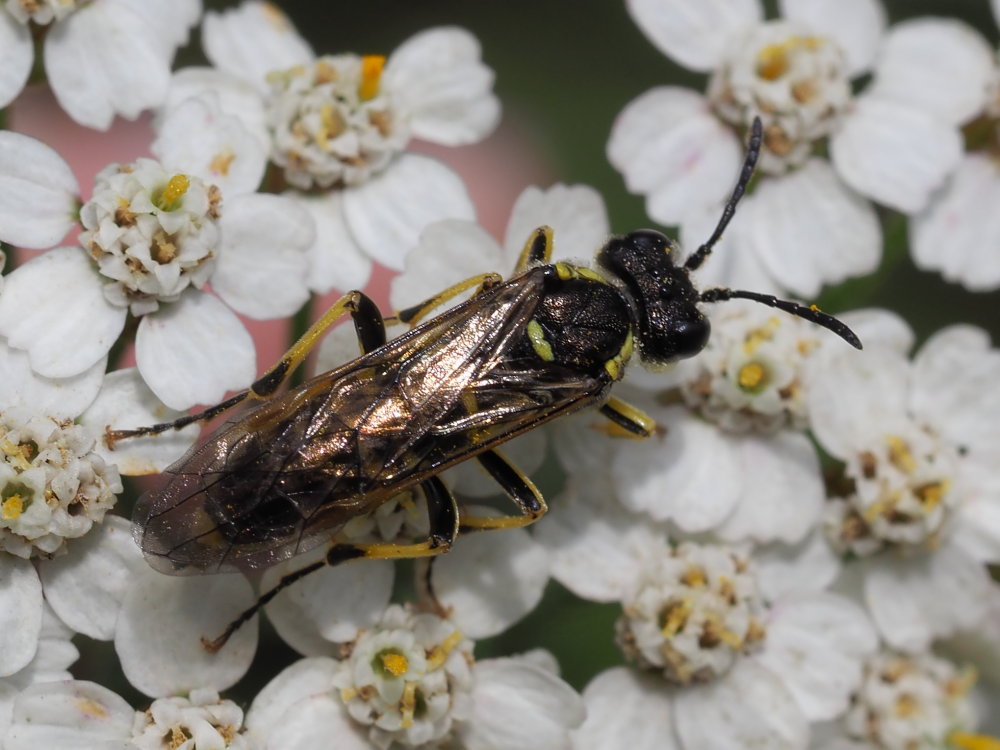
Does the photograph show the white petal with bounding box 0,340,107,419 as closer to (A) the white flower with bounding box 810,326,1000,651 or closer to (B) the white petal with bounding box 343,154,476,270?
(B) the white petal with bounding box 343,154,476,270

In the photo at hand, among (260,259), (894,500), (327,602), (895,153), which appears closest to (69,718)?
(327,602)

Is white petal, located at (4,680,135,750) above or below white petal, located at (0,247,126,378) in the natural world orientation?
below

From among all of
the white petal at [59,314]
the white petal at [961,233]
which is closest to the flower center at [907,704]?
the white petal at [961,233]

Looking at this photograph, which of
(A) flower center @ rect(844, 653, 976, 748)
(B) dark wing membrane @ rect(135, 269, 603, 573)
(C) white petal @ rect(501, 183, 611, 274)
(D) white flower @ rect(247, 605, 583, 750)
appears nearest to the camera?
(B) dark wing membrane @ rect(135, 269, 603, 573)

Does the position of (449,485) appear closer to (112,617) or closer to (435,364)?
(435,364)

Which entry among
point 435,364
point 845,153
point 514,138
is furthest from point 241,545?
point 514,138

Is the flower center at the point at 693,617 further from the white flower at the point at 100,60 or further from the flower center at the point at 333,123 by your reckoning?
the white flower at the point at 100,60

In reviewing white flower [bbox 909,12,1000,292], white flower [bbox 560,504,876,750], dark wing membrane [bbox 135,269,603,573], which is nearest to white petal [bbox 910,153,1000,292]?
white flower [bbox 909,12,1000,292]
